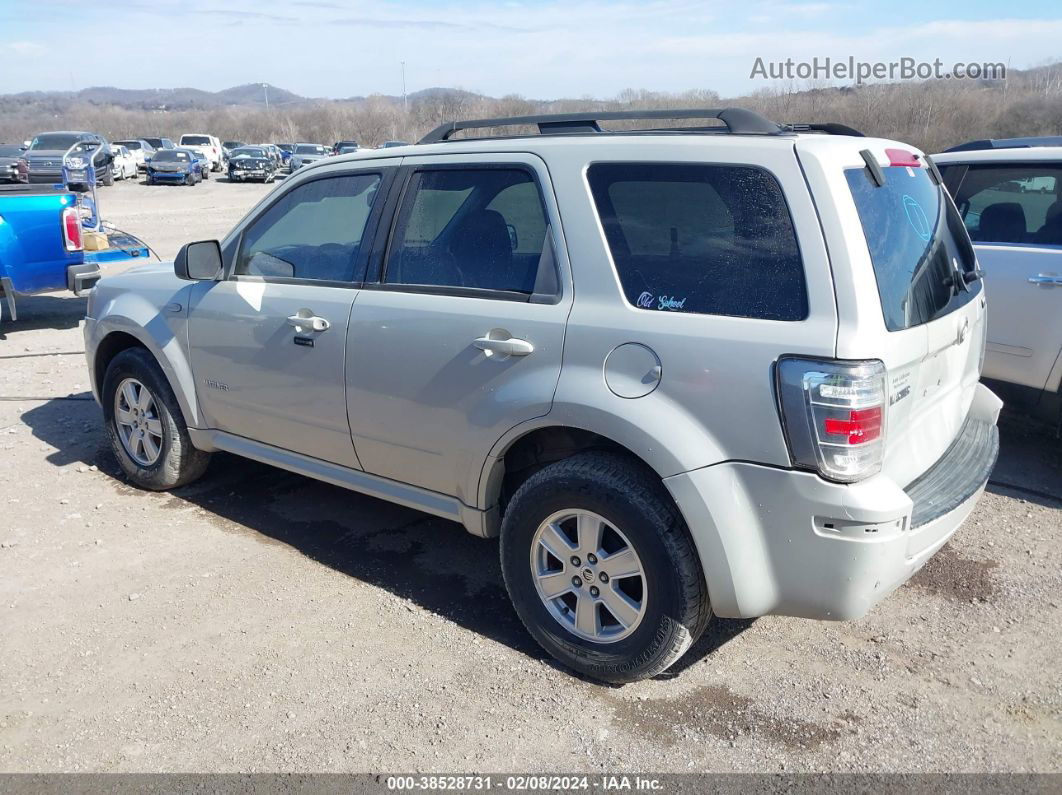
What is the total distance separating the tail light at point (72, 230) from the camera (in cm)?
905

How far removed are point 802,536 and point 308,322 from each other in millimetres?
2372

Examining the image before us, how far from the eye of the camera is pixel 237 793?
2.81 m

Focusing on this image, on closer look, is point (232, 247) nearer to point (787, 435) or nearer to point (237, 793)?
point (237, 793)

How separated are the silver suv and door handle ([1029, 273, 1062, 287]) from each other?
1657mm

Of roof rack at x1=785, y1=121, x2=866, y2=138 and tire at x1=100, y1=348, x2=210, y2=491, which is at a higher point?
roof rack at x1=785, y1=121, x2=866, y2=138

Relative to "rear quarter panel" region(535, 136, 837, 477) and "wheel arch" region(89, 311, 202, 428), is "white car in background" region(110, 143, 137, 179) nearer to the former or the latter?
"wheel arch" region(89, 311, 202, 428)

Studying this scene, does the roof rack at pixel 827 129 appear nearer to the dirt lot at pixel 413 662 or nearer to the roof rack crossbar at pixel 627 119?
the roof rack crossbar at pixel 627 119

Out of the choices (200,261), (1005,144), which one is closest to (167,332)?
(200,261)

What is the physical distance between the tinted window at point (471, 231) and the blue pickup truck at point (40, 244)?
6518mm

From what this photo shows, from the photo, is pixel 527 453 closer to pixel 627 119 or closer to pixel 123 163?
pixel 627 119

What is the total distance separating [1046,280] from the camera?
5109 millimetres

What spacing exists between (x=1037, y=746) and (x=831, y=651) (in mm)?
787

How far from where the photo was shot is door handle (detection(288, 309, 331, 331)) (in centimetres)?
400

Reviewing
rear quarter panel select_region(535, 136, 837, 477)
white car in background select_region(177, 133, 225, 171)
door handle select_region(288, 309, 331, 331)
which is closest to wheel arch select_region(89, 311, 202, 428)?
door handle select_region(288, 309, 331, 331)
